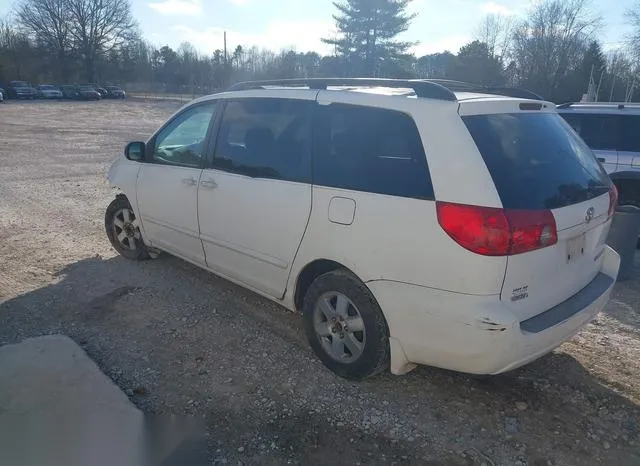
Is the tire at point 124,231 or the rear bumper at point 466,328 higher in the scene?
the rear bumper at point 466,328

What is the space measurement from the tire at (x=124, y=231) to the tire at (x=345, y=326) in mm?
2681

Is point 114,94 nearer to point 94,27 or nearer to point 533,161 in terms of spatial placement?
point 94,27

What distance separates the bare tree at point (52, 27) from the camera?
62656 millimetres

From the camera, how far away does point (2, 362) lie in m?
3.19

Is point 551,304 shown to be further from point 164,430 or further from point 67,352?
point 67,352

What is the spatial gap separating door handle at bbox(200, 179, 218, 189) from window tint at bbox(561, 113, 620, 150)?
5682 mm

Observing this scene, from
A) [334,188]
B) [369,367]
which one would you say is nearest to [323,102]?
[334,188]

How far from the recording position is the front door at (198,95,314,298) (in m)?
3.31

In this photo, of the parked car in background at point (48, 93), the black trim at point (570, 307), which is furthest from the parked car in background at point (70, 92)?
the black trim at point (570, 307)

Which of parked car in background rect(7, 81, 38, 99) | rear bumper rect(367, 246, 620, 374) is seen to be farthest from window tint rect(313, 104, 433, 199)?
→ parked car in background rect(7, 81, 38, 99)

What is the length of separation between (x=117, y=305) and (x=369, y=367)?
247 cm

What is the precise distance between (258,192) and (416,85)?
53.1 inches

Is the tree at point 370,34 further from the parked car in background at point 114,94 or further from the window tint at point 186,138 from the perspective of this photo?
the window tint at point 186,138

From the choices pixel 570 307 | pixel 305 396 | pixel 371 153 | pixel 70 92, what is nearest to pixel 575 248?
pixel 570 307
